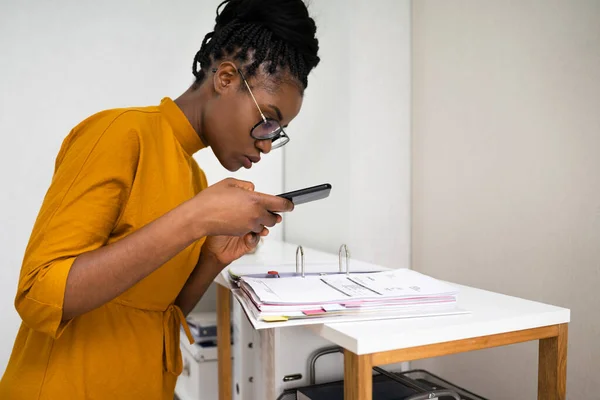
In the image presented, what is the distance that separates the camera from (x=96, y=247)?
78 cm

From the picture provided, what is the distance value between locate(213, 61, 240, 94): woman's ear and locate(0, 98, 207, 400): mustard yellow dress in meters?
0.10

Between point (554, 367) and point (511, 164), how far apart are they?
0.67 m

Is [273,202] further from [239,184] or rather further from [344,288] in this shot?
[344,288]

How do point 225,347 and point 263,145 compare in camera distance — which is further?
point 225,347

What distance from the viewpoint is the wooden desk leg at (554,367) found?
885mm

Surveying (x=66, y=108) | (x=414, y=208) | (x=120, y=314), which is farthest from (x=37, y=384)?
(x=66, y=108)

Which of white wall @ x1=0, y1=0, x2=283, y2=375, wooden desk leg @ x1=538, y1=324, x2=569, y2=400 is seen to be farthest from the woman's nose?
white wall @ x1=0, y1=0, x2=283, y2=375

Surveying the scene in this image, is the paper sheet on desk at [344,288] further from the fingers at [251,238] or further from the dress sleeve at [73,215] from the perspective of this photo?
the dress sleeve at [73,215]

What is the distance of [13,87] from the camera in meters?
2.03

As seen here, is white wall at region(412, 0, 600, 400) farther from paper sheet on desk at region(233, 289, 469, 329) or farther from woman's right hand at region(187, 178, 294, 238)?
woman's right hand at region(187, 178, 294, 238)

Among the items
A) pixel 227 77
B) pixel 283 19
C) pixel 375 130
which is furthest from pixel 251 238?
pixel 375 130

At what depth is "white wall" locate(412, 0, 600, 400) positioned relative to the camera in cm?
121

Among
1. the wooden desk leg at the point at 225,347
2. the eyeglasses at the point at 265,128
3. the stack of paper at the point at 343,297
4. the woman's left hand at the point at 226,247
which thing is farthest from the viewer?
the wooden desk leg at the point at 225,347

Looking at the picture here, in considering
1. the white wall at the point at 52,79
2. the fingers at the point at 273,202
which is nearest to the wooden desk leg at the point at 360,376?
the fingers at the point at 273,202
